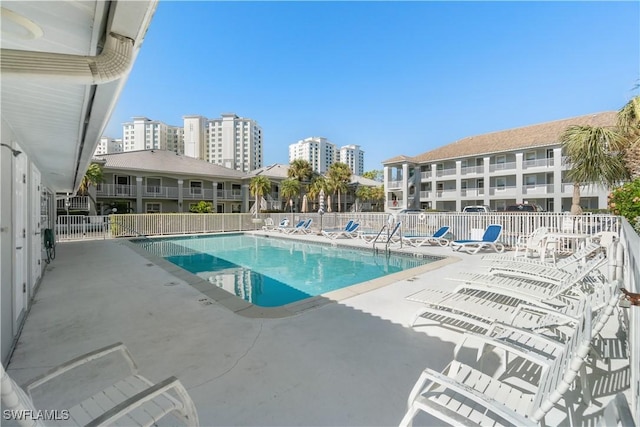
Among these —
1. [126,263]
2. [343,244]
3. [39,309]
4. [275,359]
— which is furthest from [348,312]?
[343,244]

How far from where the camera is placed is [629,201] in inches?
329

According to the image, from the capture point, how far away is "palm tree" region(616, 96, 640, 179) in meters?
9.08

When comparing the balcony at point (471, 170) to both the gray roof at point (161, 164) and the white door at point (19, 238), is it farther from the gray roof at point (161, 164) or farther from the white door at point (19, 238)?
the white door at point (19, 238)

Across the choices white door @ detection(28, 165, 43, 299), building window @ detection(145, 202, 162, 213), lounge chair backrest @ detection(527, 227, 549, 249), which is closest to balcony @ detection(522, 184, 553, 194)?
lounge chair backrest @ detection(527, 227, 549, 249)

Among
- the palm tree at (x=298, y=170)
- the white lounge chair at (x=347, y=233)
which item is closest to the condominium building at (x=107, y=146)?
the palm tree at (x=298, y=170)

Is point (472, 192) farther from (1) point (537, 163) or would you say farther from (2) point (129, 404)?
(2) point (129, 404)

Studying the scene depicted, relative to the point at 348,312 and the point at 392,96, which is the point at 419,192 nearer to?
the point at 392,96

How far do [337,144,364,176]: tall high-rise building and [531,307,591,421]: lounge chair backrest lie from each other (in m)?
101

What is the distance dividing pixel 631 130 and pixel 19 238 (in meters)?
15.7

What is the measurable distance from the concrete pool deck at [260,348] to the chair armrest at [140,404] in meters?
0.40

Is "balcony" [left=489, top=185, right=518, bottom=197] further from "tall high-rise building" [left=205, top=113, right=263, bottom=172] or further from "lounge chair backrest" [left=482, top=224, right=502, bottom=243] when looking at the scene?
"tall high-rise building" [left=205, top=113, right=263, bottom=172]

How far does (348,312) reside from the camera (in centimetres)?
425

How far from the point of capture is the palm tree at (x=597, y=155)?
996 cm

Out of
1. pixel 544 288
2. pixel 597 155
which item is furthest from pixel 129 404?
pixel 597 155
